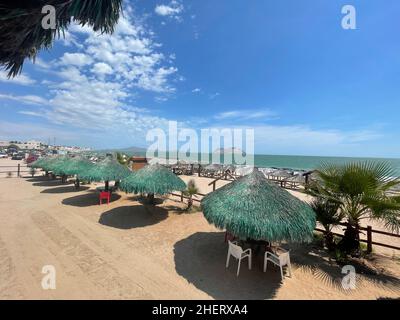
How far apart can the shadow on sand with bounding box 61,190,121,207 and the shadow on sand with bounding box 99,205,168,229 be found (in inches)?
72.4

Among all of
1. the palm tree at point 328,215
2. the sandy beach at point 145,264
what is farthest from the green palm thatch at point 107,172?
the palm tree at point 328,215

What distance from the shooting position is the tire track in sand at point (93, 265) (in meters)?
4.44

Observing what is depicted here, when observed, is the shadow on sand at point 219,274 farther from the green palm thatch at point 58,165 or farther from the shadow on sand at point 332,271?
the green palm thatch at point 58,165

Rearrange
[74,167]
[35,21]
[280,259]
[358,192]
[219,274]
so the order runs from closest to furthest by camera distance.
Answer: [35,21], [280,259], [219,274], [358,192], [74,167]

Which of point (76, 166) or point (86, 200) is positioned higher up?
point (76, 166)

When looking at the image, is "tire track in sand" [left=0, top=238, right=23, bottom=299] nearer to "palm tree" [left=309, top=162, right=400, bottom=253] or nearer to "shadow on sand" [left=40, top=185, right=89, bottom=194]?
"palm tree" [left=309, top=162, right=400, bottom=253]

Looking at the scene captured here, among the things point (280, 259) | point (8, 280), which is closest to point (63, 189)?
point (8, 280)

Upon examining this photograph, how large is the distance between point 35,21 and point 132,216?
724 cm

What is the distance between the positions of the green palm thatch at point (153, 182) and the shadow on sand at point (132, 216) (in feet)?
3.88

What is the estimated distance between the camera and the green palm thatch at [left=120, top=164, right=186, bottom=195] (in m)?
8.71

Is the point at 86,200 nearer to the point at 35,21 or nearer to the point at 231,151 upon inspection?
the point at 35,21

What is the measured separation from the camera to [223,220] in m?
5.32

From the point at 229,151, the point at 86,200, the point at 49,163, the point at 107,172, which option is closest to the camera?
the point at 107,172

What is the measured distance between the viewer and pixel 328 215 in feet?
19.9
